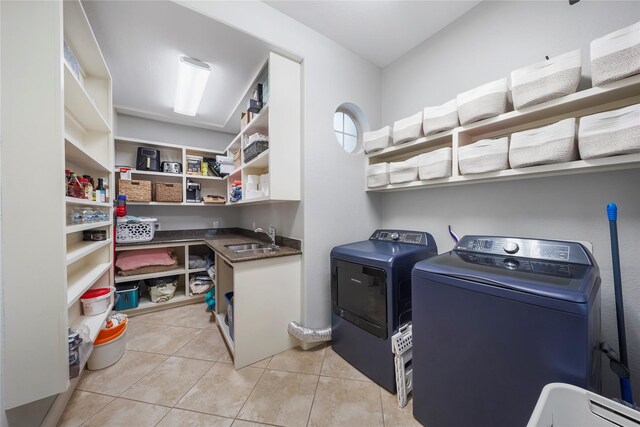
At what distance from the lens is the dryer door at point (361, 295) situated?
1429 millimetres

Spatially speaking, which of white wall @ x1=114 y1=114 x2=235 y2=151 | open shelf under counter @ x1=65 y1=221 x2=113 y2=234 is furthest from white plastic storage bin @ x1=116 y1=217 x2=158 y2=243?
white wall @ x1=114 y1=114 x2=235 y2=151

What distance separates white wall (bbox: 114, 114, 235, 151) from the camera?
3.03m

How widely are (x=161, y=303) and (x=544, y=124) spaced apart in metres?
3.83

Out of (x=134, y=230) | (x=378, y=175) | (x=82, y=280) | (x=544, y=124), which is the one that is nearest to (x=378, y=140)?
(x=378, y=175)

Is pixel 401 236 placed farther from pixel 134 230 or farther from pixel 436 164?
pixel 134 230

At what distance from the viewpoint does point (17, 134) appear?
3.00 feet

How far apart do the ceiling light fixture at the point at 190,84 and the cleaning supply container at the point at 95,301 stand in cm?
210

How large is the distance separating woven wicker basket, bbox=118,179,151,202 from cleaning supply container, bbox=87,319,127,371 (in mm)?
1627

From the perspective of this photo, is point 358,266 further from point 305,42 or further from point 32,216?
point 305,42

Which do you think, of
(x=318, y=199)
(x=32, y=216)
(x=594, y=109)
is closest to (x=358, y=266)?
(x=318, y=199)

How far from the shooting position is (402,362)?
133cm

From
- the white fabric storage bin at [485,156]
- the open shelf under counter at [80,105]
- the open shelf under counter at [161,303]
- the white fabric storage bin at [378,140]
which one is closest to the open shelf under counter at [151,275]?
the open shelf under counter at [161,303]

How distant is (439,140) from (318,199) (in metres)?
1.02

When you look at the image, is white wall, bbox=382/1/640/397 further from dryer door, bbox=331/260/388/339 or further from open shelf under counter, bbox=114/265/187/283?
open shelf under counter, bbox=114/265/187/283
